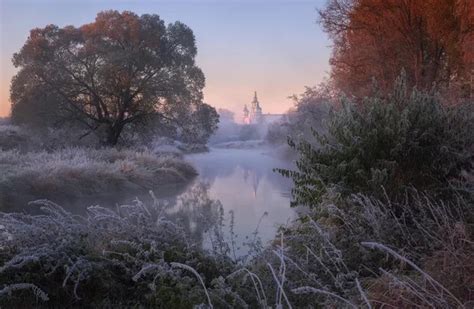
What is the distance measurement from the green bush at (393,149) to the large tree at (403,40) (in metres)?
6.01

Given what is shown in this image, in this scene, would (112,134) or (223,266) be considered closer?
(223,266)

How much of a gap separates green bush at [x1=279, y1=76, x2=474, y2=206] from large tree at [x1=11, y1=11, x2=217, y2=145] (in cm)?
1823

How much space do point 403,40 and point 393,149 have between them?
338 inches

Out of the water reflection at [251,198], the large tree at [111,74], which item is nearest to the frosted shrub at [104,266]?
the water reflection at [251,198]

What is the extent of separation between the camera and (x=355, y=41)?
15.1 m

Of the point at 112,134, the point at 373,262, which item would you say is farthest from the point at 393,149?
the point at 112,134

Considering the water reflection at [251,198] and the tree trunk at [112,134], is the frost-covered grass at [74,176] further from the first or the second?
the tree trunk at [112,134]

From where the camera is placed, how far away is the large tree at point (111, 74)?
77.8ft

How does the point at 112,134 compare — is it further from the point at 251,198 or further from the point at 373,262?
the point at 373,262

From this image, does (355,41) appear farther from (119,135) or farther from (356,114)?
(119,135)

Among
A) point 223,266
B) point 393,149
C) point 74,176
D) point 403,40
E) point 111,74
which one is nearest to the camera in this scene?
point 223,266

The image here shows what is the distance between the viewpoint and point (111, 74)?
78.2ft

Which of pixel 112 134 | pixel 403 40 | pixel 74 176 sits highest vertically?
pixel 403 40

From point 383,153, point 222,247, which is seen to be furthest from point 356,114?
point 222,247
